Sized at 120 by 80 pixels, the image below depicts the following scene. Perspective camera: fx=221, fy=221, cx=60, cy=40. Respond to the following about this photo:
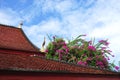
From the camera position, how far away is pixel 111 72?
495 inches

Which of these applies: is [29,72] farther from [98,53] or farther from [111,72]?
[98,53]

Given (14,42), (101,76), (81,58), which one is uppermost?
(14,42)

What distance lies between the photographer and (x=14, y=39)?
65.5ft

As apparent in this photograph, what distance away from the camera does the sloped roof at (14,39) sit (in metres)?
18.3

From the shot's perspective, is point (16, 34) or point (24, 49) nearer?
point (24, 49)

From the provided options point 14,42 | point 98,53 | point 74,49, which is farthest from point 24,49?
point 98,53

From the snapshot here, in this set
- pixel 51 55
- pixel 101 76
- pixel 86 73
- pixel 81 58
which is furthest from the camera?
pixel 51 55

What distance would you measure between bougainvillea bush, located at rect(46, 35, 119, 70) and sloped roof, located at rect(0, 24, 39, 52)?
2170 mm

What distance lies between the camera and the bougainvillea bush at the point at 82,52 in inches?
774

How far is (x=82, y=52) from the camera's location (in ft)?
66.1

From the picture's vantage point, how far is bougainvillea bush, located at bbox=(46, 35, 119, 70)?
64.5 feet

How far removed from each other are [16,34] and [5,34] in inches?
50.6

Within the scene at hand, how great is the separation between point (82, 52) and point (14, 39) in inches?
247

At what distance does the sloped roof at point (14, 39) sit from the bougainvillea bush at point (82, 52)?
2170 mm
